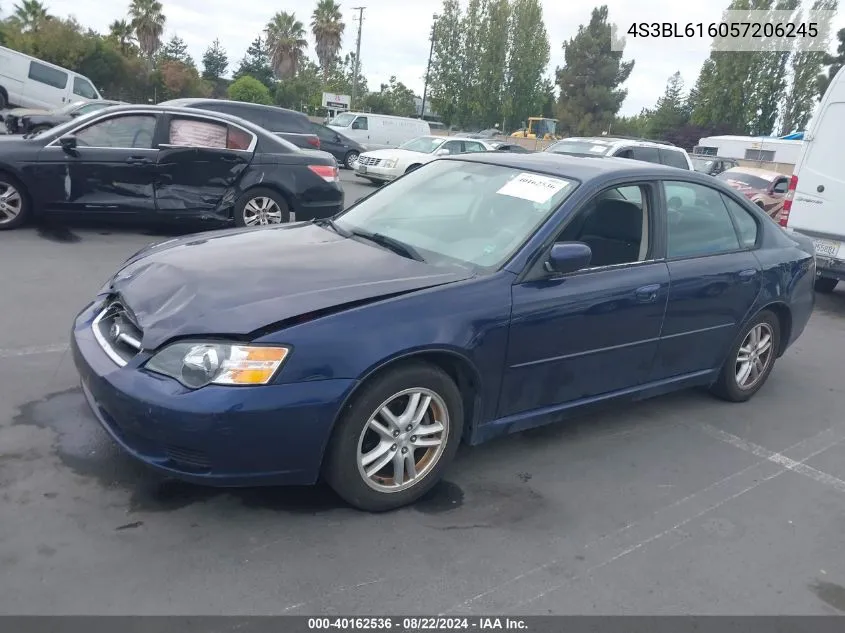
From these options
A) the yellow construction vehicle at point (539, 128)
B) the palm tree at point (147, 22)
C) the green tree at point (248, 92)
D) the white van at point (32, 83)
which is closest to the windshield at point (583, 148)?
the white van at point (32, 83)

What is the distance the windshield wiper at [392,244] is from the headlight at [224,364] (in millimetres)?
1104

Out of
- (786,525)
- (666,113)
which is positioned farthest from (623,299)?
(666,113)

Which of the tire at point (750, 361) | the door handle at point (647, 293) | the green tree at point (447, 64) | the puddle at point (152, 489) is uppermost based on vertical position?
the green tree at point (447, 64)

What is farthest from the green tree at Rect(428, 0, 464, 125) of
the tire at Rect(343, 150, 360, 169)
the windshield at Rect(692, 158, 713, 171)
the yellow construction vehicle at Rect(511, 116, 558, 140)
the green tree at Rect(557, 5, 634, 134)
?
the windshield at Rect(692, 158, 713, 171)

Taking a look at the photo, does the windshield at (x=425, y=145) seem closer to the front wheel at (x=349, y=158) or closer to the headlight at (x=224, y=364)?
the front wheel at (x=349, y=158)

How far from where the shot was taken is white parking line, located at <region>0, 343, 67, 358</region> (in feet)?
15.3

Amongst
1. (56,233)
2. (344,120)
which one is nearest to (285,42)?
(344,120)

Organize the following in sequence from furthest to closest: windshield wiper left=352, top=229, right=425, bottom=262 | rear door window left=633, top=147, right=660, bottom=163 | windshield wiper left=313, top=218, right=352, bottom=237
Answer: rear door window left=633, top=147, right=660, bottom=163, windshield wiper left=313, top=218, right=352, bottom=237, windshield wiper left=352, top=229, right=425, bottom=262

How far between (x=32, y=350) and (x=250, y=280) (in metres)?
2.28

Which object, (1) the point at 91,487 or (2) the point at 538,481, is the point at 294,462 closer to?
(1) the point at 91,487

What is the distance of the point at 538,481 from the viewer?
376cm

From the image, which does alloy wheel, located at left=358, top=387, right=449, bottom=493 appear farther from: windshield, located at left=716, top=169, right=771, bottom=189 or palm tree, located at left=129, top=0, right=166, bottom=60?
palm tree, located at left=129, top=0, right=166, bottom=60

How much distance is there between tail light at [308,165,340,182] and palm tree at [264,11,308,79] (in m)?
57.0

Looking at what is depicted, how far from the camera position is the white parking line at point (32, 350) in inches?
183
